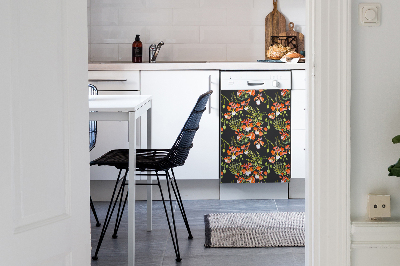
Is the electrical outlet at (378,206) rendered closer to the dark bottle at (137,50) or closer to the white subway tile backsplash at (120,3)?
the dark bottle at (137,50)

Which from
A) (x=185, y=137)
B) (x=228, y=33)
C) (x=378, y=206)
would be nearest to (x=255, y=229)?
(x=185, y=137)

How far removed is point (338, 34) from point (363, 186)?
0.53m

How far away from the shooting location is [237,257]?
2619mm

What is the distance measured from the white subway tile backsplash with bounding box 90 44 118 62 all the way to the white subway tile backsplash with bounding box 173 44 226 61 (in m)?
0.54

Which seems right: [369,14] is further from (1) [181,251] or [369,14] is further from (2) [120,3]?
(2) [120,3]

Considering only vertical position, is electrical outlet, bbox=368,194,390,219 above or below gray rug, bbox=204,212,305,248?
above

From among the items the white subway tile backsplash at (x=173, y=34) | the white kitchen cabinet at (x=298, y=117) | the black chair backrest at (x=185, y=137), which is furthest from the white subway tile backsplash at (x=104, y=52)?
the black chair backrest at (x=185, y=137)

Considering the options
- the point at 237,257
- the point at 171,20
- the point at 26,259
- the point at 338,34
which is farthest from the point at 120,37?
the point at 26,259

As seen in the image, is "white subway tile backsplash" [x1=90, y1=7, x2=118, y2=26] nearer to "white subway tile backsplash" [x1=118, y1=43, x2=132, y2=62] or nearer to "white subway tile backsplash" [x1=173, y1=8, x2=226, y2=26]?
"white subway tile backsplash" [x1=118, y1=43, x2=132, y2=62]

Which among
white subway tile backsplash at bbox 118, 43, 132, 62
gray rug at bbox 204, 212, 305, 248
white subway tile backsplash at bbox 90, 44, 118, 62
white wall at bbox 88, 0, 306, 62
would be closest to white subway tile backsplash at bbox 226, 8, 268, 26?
white wall at bbox 88, 0, 306, 62

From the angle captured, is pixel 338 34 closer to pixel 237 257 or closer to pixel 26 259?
pixel 26 259

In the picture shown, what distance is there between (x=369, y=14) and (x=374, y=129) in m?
0.39

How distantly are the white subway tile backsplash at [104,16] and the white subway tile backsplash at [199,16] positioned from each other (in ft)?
1.75

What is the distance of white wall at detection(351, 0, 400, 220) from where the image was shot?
5.41 ft
